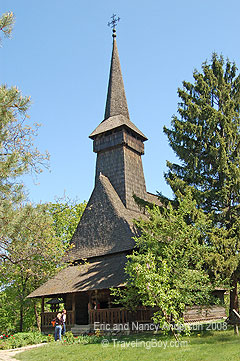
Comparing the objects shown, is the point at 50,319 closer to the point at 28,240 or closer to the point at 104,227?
the point at 104,227

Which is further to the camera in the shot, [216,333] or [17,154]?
[216,333]

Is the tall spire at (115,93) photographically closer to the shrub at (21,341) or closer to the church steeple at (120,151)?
the church steeple at (120,151)

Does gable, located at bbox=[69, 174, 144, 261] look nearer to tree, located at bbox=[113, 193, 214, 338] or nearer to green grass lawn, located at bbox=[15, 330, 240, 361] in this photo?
tree, located at bbox=[113, 193, 214, 338]

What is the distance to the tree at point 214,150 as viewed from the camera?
49.2 feet

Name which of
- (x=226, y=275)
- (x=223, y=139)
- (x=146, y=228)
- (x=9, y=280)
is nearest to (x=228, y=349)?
(x=226, y=275)

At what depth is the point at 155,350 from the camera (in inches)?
422

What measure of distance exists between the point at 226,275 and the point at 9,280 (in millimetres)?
17164

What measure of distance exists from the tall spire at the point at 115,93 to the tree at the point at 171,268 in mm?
16127

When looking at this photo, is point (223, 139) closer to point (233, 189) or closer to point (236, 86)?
point (233, 189)

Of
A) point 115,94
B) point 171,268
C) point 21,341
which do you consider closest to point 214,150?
point 171,268

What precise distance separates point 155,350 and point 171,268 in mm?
2837

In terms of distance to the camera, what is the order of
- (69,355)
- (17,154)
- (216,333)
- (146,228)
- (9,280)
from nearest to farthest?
(17,154), (69,355), (216,333), (146,228), (9,280)

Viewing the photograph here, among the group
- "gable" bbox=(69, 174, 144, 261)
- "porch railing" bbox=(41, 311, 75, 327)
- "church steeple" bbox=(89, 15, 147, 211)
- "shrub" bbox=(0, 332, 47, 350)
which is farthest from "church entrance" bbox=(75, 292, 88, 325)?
"church steeple" bbox=(89, 15, 147, 211)

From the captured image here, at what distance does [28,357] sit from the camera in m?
11.7
